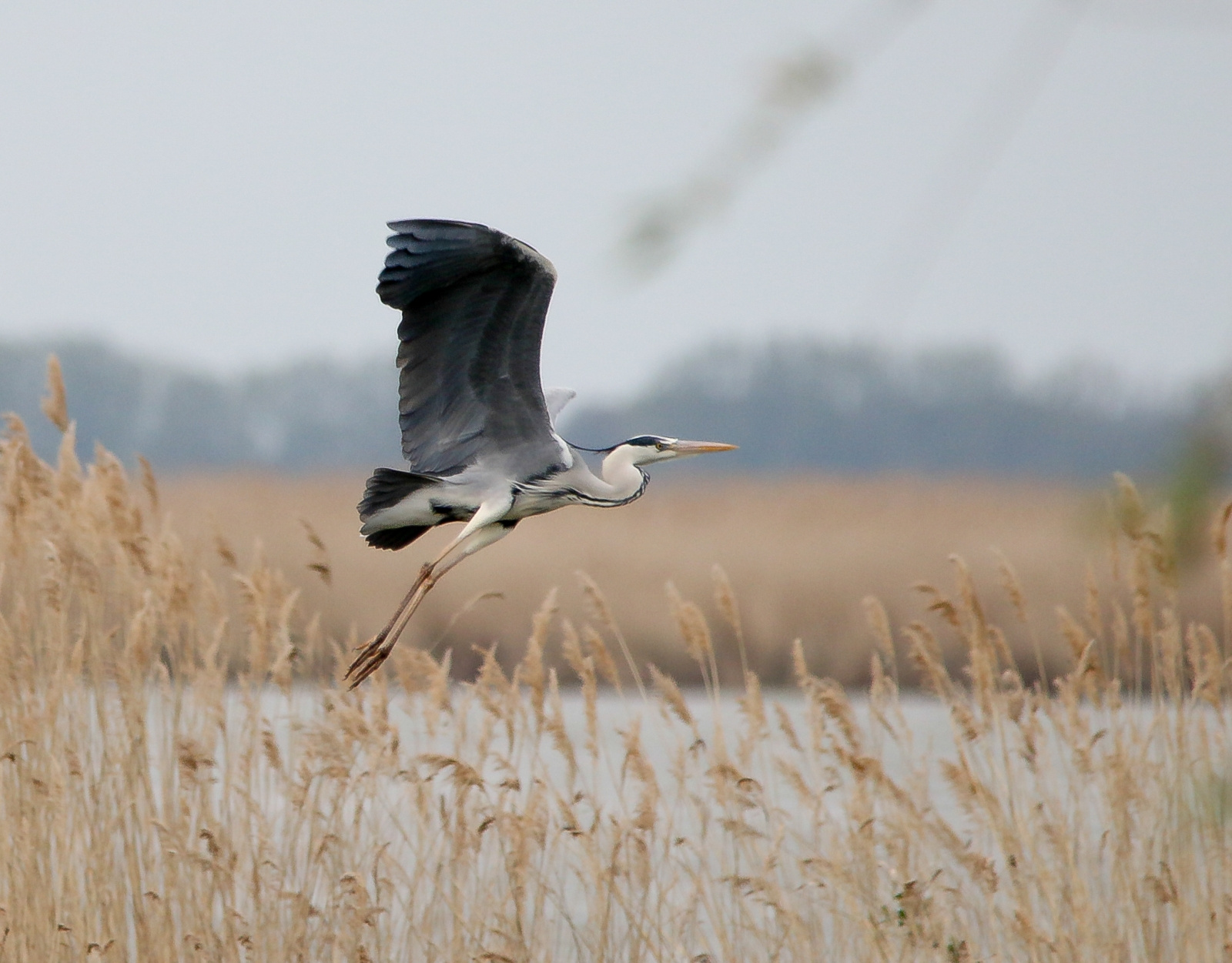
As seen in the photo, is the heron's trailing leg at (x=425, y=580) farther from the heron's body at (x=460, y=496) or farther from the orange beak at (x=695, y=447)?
the orange beak at (x=695, y=447)

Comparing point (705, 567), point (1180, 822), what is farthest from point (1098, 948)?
point (705, 567)

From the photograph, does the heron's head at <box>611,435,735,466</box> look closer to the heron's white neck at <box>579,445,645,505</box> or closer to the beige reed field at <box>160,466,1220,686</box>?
the heron's white neck at <box>579,445,645,505</box>

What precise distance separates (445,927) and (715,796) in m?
0.76

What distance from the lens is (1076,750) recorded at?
11.1ft

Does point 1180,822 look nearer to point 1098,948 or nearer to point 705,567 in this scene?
point 1098,948

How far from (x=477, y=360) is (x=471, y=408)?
88 millimetres

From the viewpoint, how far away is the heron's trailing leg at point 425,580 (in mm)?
2129

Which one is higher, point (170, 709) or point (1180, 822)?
point (170, 709)

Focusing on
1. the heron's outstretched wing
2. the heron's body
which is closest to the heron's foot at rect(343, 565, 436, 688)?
the heron's body

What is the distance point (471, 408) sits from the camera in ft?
7.89

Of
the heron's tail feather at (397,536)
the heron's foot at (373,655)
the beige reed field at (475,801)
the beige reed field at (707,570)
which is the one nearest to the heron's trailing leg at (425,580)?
the heron's foot at (373,655)

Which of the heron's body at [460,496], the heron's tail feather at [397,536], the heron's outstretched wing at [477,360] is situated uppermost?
the heron's outstretched wing at [477,360]

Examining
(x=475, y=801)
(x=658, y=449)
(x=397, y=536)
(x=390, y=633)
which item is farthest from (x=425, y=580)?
(x=475, y=801)

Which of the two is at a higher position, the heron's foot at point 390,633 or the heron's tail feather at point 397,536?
the heron's tail feather at point 397,536
